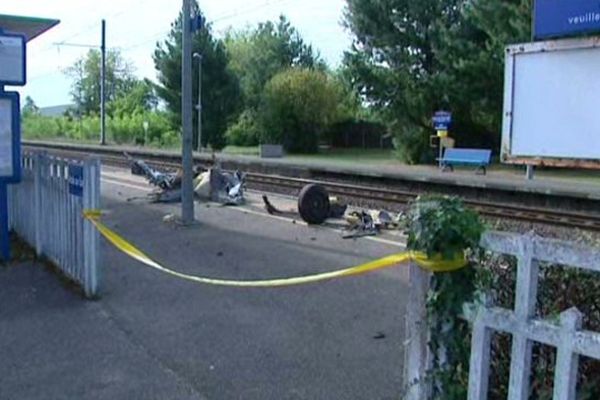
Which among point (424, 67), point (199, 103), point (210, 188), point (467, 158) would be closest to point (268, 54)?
point (199, 103)

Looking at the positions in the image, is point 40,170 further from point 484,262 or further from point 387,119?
point 387,119

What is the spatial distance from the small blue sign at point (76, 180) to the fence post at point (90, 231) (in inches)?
4.6

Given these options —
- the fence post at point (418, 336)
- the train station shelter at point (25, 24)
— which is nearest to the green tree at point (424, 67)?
the train station shelter at point (25, 24)

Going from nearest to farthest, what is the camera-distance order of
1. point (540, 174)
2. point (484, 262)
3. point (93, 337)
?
point (484, 262)
point (93, 337)
point (540, 174)

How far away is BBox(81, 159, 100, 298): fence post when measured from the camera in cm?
665

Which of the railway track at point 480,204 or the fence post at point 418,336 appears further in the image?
the railway track at point 480,204

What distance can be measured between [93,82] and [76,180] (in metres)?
89.0

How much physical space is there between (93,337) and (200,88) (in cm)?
4139

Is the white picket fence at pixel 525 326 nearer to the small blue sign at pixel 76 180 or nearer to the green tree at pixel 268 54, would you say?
the small blue sign at pixel 76 180

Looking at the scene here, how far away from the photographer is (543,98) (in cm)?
477

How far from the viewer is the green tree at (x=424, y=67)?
2855cm

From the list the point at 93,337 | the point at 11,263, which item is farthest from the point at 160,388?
the point at 11,263

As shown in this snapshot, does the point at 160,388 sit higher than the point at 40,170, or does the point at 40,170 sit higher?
the point at 40,170

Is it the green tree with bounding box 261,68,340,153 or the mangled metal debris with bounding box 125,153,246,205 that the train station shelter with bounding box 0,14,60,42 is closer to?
the mangled metal debris with bounding box 125,153,246,205
